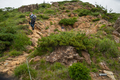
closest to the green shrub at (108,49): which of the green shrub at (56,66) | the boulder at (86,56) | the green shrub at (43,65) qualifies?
the boulder at (86,56)

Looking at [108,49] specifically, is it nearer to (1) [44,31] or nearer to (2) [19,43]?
(2) [19,43]

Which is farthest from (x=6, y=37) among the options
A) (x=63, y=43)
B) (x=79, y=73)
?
(x=79, y=73)

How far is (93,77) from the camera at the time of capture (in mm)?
3680

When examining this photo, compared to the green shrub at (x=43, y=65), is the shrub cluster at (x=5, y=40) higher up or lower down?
higher up

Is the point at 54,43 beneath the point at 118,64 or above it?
above

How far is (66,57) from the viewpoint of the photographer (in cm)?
434

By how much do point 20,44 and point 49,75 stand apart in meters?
3.48

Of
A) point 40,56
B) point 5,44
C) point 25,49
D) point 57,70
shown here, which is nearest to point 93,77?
point 57,70

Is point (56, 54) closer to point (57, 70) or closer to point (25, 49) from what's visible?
point (57, 70)

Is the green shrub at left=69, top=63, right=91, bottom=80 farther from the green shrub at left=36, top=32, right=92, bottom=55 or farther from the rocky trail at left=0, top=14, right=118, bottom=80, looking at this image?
the green shrub at left=36, top=32, right=92, bottom=55

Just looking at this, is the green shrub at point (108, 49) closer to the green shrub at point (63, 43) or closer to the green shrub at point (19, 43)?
the green shrub at point (63, 43)

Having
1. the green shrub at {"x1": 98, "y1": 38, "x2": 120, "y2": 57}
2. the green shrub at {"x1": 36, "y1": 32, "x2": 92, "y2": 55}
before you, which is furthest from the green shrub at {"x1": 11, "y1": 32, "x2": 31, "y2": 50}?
the green shrub at {"x1": 98, "y1": 38, "x2": 120, "y2": 57}

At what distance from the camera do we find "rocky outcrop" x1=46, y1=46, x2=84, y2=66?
4317 millimetres

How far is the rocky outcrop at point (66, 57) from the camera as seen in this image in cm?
432
